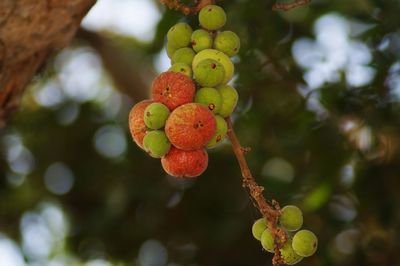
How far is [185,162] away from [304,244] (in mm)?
230

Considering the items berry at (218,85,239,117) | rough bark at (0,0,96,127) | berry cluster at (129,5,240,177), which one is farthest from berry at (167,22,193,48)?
rough bark at (0,0,96,127)

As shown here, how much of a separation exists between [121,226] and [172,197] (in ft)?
0.71

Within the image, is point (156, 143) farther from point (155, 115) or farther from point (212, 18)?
point (212, 18)

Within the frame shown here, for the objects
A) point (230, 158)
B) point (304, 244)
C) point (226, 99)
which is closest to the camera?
point (304, 244)

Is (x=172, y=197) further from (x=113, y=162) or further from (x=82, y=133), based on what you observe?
(x=82, y=133)

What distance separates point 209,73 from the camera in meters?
1.14

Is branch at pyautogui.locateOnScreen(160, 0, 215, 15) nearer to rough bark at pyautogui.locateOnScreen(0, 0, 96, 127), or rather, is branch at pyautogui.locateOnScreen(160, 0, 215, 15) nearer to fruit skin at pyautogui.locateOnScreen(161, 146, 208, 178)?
fruit skin at pyautogui.locateOnScreen(161, 146, 208, 178)

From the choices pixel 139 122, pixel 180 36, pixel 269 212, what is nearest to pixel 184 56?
pixel 180 36

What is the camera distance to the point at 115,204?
2.61m

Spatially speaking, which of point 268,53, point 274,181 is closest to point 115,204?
point 274,181

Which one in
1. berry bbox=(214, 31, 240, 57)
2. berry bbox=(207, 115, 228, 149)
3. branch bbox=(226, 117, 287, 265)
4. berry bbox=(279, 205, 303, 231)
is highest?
berry bbox=(214, 31, 240, 57)

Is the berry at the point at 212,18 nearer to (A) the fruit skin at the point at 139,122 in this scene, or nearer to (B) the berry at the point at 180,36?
(B) the berry at the point at 180,36

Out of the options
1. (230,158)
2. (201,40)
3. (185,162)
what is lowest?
(230,158)

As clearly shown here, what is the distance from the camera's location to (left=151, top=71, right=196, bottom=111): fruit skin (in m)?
1.14
